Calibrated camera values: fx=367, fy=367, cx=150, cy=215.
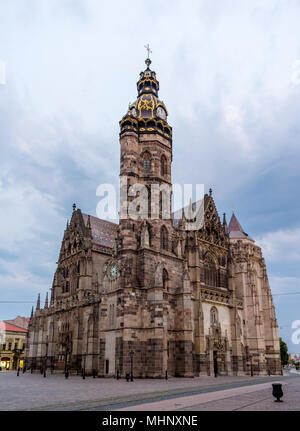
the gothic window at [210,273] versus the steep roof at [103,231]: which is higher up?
the steep roof at [103,231]

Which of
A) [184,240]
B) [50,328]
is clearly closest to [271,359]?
[184,240]

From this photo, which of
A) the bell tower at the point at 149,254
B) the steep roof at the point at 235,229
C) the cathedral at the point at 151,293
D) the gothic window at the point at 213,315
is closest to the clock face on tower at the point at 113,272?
the cathedral at the point at 151,293

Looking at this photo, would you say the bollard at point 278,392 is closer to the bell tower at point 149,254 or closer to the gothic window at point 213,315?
the bell tower at point 149,254

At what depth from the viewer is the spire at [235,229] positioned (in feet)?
215

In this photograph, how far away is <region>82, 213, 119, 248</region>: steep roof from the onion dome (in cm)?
1729

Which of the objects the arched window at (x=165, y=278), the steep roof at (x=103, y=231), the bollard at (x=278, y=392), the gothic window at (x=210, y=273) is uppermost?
the steep roof at (x=103, y=231)

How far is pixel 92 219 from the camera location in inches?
2339

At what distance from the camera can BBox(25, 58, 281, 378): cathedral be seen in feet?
124

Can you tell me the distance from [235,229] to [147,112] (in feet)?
95.6

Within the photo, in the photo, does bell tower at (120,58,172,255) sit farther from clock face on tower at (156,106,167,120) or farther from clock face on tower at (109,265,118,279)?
clock face on tower at (109,265,118,279)

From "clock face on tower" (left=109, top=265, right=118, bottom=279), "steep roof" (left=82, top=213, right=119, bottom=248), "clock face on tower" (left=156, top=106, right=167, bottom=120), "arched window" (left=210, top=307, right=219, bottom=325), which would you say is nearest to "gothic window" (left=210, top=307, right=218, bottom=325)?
"arched window" (left=210, top=307, right=219, bottom=325)

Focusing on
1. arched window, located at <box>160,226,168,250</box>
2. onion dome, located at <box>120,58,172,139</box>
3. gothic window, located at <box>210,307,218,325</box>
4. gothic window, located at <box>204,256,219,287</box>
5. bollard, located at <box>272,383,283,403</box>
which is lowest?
bollard, located at <box>272,383,283,403</box>
